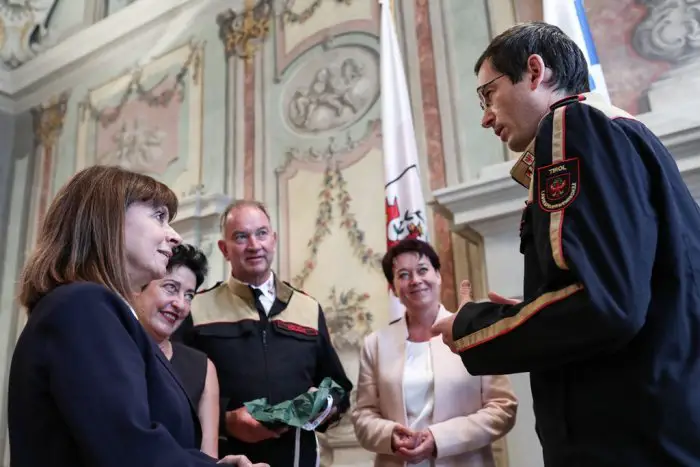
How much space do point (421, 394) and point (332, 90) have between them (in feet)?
8.59

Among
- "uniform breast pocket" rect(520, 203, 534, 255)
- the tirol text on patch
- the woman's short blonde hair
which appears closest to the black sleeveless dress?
the woman's short blonde hair

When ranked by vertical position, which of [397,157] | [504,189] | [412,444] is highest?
[397,157]

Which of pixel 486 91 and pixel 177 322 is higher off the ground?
pixel 486 91

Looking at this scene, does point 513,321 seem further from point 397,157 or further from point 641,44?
point 641,44

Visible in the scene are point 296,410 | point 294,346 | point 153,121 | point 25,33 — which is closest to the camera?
point 296,410

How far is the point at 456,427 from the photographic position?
2.35 metres

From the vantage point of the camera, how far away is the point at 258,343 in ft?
8.62

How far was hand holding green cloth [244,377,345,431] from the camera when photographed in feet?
7.29

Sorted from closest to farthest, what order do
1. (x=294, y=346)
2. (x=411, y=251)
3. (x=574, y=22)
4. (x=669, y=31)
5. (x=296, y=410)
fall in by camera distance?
(x=296, y=410) → (x=294, y=346) → (x=411, y=251) → (x=574, y=22) → (x=669, y=31)

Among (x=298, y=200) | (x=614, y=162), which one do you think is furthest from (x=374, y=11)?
(x=614, y=162)

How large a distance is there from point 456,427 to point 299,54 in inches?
129

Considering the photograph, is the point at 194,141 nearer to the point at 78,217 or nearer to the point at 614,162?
the point at 78,217

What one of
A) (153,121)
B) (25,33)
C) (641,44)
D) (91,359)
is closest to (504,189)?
(641,44)

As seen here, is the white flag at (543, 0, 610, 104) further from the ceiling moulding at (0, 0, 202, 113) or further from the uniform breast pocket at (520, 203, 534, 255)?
the ceiling moulding at (0, 0, 202, 113)
